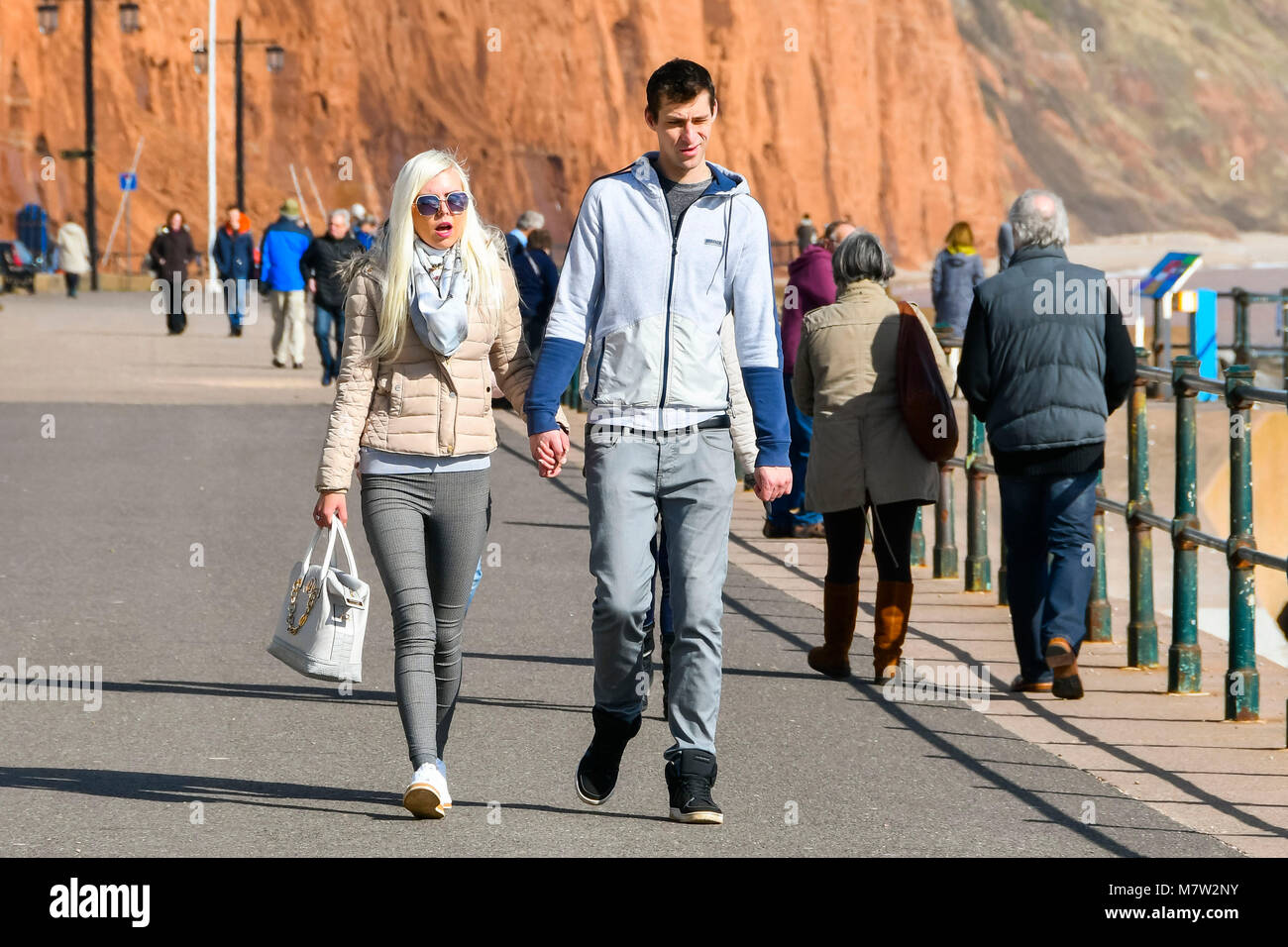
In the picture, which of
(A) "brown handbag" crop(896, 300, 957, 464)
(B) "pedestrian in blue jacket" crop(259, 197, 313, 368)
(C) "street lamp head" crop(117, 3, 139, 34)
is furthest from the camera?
(C) "street lamp head" crop(117, 3, 139, 34)

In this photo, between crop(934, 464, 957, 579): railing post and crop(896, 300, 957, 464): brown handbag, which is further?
crop(934, 464, 957, 579): railing post

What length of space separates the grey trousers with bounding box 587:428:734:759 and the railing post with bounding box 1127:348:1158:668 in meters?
3.34

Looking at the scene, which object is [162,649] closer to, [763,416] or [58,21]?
[763,416]

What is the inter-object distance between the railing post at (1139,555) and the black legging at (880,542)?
0.98 metres

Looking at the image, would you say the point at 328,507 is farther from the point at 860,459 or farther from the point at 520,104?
the point at 520,104

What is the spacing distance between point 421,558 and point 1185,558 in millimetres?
3556

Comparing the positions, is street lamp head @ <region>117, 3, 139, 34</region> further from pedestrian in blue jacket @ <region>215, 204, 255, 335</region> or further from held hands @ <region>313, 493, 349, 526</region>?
held hands @ <region>313, 493, 349, 526</region>

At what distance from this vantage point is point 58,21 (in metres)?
62.3

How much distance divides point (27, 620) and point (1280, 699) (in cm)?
522

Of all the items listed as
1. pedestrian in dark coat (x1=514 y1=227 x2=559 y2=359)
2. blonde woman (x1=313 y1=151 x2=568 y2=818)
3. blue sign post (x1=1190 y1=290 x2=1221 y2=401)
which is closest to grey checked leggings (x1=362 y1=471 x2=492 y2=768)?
blonde woman (x1=313 y1=151 x2=568 y2=818)

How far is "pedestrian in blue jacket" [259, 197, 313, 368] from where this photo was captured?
23.6 m

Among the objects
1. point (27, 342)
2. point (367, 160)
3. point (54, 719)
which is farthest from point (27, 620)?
point (367, 160)

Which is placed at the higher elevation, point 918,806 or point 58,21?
point 58,21
